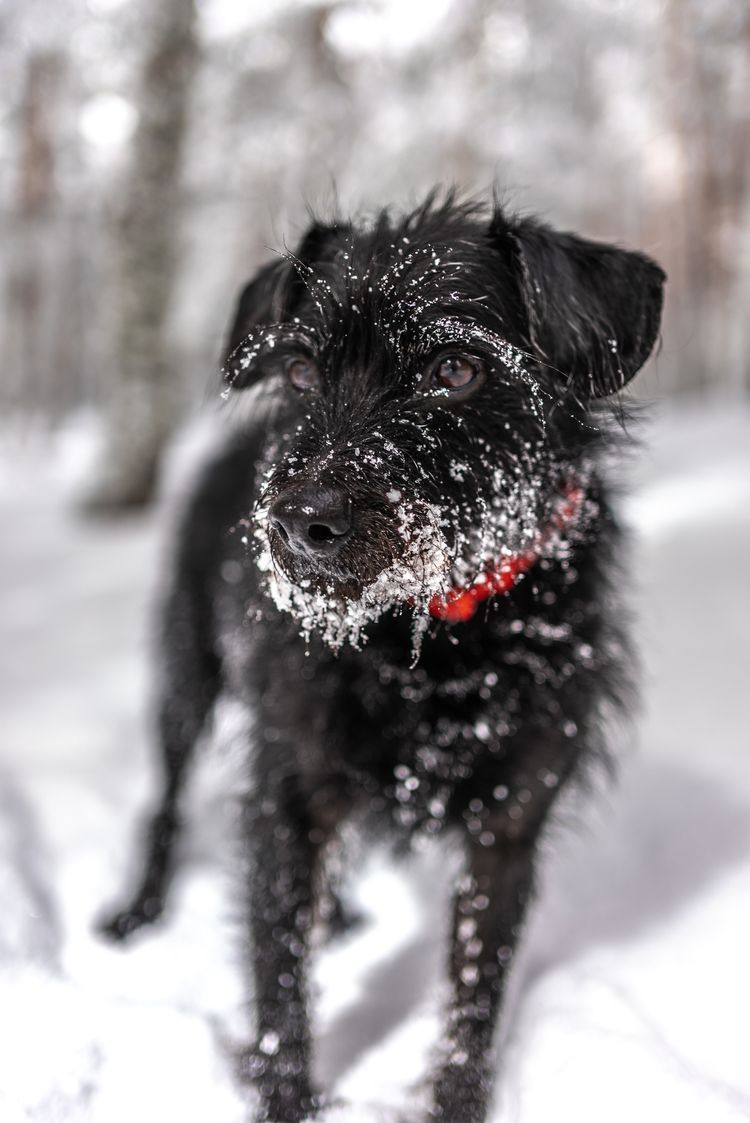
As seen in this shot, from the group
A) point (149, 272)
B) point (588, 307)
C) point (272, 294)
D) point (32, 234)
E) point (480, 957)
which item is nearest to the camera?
point (588, 307)

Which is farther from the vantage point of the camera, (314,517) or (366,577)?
(366,577)

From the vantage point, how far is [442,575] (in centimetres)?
178

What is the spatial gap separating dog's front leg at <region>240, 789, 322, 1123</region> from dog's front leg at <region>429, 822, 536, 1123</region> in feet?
1.18

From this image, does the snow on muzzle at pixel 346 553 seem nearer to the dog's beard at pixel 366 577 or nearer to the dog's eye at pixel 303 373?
the dog's beard at pixel 366 577

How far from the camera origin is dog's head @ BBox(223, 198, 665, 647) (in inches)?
67.7

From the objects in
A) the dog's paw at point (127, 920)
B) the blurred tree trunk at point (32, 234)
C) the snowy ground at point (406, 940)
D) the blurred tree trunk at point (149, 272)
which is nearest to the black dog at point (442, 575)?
the snowy ground at point (406, 940)

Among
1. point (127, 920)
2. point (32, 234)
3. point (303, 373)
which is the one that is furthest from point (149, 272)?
point (127, 920)

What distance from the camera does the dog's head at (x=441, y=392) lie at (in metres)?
1.72

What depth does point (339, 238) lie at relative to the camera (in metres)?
2.29

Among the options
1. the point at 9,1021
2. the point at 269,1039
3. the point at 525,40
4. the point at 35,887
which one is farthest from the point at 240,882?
the point at 525,40

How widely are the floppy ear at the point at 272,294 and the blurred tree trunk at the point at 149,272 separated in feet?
17.5

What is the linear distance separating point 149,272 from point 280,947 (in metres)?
6.57

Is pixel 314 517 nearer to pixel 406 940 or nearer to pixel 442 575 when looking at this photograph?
pixel 442 575

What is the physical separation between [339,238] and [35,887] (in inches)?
90.2
